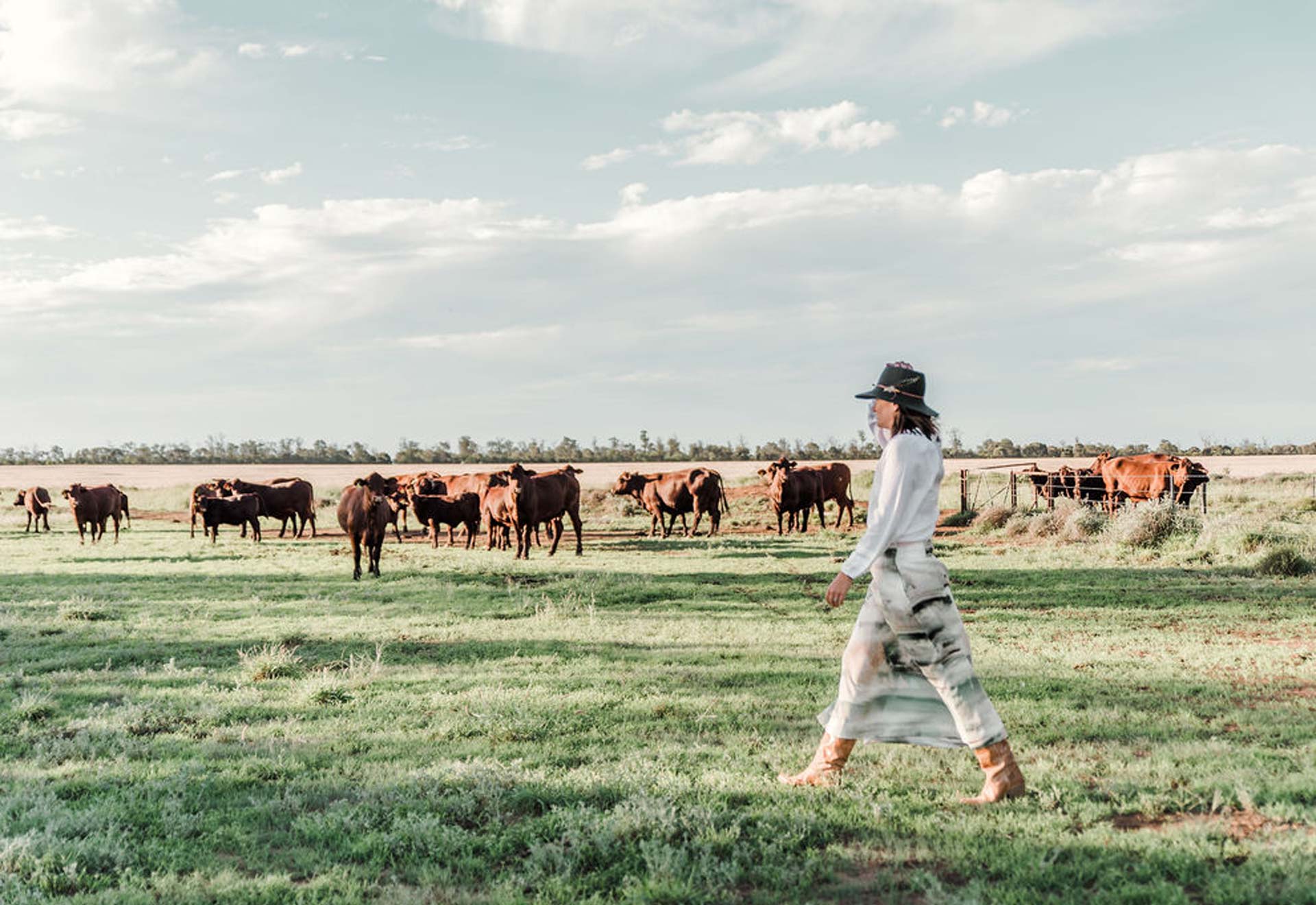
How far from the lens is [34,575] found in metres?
19.5

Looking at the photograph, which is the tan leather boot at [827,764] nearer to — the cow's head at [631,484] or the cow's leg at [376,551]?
the cow's leg at [376,551]

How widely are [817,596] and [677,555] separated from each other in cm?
708

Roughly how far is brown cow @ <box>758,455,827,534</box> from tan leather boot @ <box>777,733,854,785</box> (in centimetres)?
2460

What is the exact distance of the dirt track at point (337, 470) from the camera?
70.5 metres

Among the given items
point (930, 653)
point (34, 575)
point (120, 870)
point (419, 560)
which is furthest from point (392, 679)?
point (34, 575)

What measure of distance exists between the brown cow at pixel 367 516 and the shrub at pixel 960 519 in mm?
18444

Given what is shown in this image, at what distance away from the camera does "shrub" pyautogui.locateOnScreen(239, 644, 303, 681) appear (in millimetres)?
9266

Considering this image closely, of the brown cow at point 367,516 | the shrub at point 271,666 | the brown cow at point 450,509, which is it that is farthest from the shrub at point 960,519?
the shrub at point 271,666

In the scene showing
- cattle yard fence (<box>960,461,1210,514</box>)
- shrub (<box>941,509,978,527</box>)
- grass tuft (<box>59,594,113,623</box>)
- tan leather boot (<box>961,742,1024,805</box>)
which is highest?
cattle yard fence (<box>960,461,1210,514</box>)

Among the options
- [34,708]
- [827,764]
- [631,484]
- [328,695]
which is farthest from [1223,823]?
[631,484]

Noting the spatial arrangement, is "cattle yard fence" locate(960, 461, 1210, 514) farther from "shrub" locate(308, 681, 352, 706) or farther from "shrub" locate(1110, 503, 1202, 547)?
"shrub" locate(308, 681, 352, 706)

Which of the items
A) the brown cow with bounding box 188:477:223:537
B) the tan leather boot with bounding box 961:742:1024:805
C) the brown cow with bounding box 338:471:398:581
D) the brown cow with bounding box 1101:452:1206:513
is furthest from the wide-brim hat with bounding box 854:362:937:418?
the brown cow with bounding box 188:477:223:537

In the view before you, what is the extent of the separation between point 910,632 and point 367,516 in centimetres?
1535

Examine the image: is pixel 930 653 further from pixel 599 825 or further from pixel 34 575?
pixel 34 575
